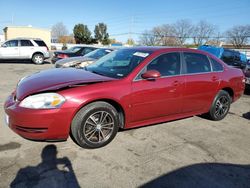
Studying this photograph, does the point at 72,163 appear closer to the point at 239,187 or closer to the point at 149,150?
the point at 149,150

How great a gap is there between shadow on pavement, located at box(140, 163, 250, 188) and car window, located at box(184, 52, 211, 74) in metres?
1.86

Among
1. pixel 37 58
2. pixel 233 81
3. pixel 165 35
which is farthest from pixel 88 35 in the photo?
pixel 233 81

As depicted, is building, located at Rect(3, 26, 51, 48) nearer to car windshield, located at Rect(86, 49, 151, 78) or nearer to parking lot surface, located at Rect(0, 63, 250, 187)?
car windshield, located at Rect(86, 49, 151, 78)

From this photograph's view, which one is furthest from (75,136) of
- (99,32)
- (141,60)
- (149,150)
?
(99,32)

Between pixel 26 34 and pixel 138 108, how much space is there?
4088 cm

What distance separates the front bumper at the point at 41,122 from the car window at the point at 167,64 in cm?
166

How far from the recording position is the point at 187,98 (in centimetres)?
434

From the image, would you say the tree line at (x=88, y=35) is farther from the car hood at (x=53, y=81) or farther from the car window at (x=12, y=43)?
the car hood at (x=53, y=81)

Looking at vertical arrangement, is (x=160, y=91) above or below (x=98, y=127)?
above

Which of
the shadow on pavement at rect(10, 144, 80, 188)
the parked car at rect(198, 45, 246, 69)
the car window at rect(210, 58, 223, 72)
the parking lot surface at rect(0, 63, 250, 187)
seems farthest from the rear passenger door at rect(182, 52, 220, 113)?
the parked car at rect(198, 45, 246, 69)

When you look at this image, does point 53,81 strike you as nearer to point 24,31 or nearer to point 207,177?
point 207,177

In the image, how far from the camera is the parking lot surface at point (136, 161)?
2.73m

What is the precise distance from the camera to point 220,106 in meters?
5.03

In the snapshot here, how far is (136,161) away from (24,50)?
14.4m
